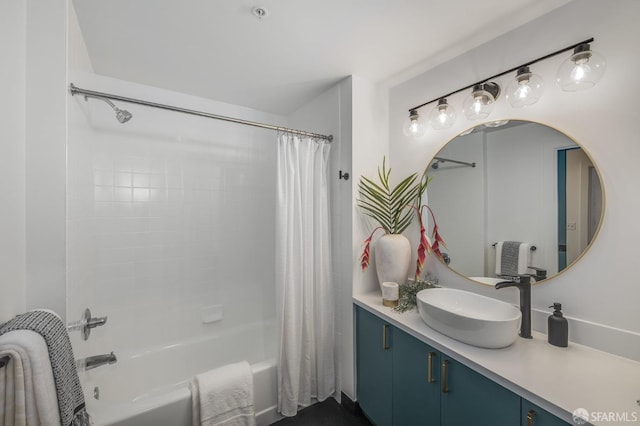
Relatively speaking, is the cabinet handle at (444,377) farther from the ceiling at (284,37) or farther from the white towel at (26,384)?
the ceiling at (284,37)

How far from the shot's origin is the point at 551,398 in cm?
80

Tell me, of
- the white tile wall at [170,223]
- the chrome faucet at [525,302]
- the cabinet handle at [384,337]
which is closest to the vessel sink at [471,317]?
the chrome faucet at [525,302]

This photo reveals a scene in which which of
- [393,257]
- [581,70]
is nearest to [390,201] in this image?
[393,257]

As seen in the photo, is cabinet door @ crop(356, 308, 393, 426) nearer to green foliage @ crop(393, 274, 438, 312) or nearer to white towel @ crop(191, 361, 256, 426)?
green foliage @ crop(393, 274, 438, 312)

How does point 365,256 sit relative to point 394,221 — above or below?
below

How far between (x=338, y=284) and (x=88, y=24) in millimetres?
2131

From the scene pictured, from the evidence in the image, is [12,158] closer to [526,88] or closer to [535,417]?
[535,417]

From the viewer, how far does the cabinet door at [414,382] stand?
1190 millimetres

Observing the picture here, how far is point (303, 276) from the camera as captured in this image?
180cm

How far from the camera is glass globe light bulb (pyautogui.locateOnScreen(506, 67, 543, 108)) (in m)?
1.18

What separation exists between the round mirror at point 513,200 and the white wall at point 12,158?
6.65 ft

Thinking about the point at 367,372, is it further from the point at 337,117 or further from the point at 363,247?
the point at 337,117

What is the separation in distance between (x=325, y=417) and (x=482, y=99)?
7.22 ft

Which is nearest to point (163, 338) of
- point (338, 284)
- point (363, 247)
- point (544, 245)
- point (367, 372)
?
point (338, 284)
